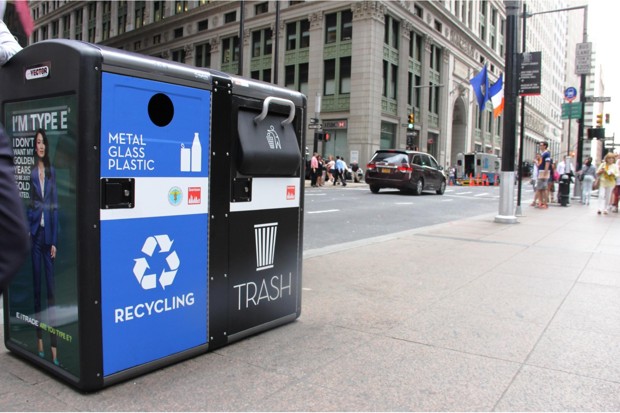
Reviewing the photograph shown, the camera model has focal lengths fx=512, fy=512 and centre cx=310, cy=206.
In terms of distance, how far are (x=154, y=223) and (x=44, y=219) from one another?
1.96ft

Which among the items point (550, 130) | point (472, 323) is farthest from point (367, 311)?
point (550, 130)

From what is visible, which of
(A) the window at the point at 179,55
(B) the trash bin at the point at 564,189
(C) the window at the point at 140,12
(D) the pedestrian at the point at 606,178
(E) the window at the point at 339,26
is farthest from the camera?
(C) the window at the point at 140,12

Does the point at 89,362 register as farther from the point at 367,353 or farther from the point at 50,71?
the point at 367,353

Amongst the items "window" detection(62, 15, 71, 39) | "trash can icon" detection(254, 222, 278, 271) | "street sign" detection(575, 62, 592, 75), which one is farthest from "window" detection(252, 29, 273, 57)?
"trash can icon" detection(254, 222, 278, 271)

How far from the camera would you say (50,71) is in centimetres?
277

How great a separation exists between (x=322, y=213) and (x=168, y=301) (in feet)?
33.0

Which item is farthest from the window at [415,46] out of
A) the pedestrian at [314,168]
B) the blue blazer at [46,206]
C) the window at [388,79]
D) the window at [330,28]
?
the blue blazer at [46,206]

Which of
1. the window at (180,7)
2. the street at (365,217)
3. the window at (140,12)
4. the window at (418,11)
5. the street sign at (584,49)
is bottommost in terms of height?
the street at (365,217)

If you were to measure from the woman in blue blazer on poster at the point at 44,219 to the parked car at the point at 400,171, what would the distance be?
734 inches

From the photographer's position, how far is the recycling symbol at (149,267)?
2.94 meters

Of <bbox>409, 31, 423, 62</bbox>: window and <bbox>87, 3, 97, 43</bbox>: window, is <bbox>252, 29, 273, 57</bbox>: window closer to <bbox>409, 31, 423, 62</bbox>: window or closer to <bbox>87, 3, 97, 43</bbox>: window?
<bbox>409, 31, 423, 62</bbox>: window

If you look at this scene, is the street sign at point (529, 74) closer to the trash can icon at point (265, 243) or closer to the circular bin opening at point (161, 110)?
the trash can icon at point (265, 243)

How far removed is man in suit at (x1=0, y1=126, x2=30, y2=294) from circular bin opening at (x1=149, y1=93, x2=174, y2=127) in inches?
73.8

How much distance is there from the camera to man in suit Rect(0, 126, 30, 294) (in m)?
1.16
